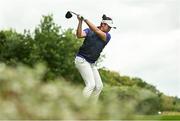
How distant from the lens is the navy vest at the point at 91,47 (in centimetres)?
1261

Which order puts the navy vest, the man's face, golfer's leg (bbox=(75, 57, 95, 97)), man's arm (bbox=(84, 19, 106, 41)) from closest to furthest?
1. man's arm (bbox=(84, 19, 106, 41))
2. golfer's leg (bbox=(75, 57, 95, 97))
3. the navy vest
4. the man's face

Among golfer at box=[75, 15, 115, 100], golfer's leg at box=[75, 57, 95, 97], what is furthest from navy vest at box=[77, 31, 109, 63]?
golfer's leg at box=[75, 57, 95, 97]

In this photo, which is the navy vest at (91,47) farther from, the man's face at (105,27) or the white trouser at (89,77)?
the man's face at (105,27)

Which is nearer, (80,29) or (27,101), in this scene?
(27,101)

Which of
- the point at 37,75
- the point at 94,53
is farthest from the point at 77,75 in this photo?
the point at 37,75

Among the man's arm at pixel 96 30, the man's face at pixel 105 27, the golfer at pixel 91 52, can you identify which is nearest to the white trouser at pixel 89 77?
the golfer at pixel 91 52

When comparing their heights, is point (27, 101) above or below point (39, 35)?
above

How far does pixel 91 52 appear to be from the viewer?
12.6m

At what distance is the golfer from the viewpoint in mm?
12406

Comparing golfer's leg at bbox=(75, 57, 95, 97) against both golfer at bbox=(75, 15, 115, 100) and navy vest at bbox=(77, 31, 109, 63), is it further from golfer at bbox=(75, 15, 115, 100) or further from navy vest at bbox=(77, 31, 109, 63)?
navy vest at bbox=(77, 31, 109, 63)

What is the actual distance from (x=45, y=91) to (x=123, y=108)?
683mm

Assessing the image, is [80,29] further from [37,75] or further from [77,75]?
[77,75]

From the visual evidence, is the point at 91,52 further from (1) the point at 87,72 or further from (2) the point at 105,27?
(2) the point at 105,27

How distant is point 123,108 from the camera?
5.86 m
